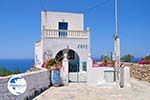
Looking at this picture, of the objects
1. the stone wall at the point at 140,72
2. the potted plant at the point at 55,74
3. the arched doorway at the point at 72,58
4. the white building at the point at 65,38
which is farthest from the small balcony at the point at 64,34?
the potted plant at the point at 55,74

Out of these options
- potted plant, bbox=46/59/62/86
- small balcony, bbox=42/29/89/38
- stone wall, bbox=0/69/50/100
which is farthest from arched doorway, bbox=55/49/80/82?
stone wall, bbox=0/69/50/100

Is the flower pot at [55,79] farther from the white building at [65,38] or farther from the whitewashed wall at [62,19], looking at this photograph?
the whitewashed wall at [62,19]

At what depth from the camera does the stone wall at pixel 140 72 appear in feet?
62.7

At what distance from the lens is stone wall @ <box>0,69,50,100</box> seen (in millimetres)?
8812

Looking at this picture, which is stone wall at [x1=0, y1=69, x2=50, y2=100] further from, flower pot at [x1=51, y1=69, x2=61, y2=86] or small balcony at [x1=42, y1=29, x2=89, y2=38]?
small balcony at [x1=42, y1=29, x2=89, y2=38]

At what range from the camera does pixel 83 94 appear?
41.9ft

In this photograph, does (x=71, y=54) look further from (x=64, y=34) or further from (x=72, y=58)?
(x=64, y=34)

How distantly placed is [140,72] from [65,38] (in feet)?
21.8

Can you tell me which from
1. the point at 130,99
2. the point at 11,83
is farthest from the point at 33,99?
the point at 130,99

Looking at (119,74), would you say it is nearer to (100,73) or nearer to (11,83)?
(100,73)

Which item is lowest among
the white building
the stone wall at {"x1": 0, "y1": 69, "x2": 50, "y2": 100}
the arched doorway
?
the stone wall at {"x1": 0, "y1": 69, "x2": 50, "y2": 100}

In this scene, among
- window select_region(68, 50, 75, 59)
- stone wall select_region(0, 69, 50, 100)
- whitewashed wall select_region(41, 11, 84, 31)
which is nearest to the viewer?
stone wall select_region(0, 69, 50, 100)

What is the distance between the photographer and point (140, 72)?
20.3 m

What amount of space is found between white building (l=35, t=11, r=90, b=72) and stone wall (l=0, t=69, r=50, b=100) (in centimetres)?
674
